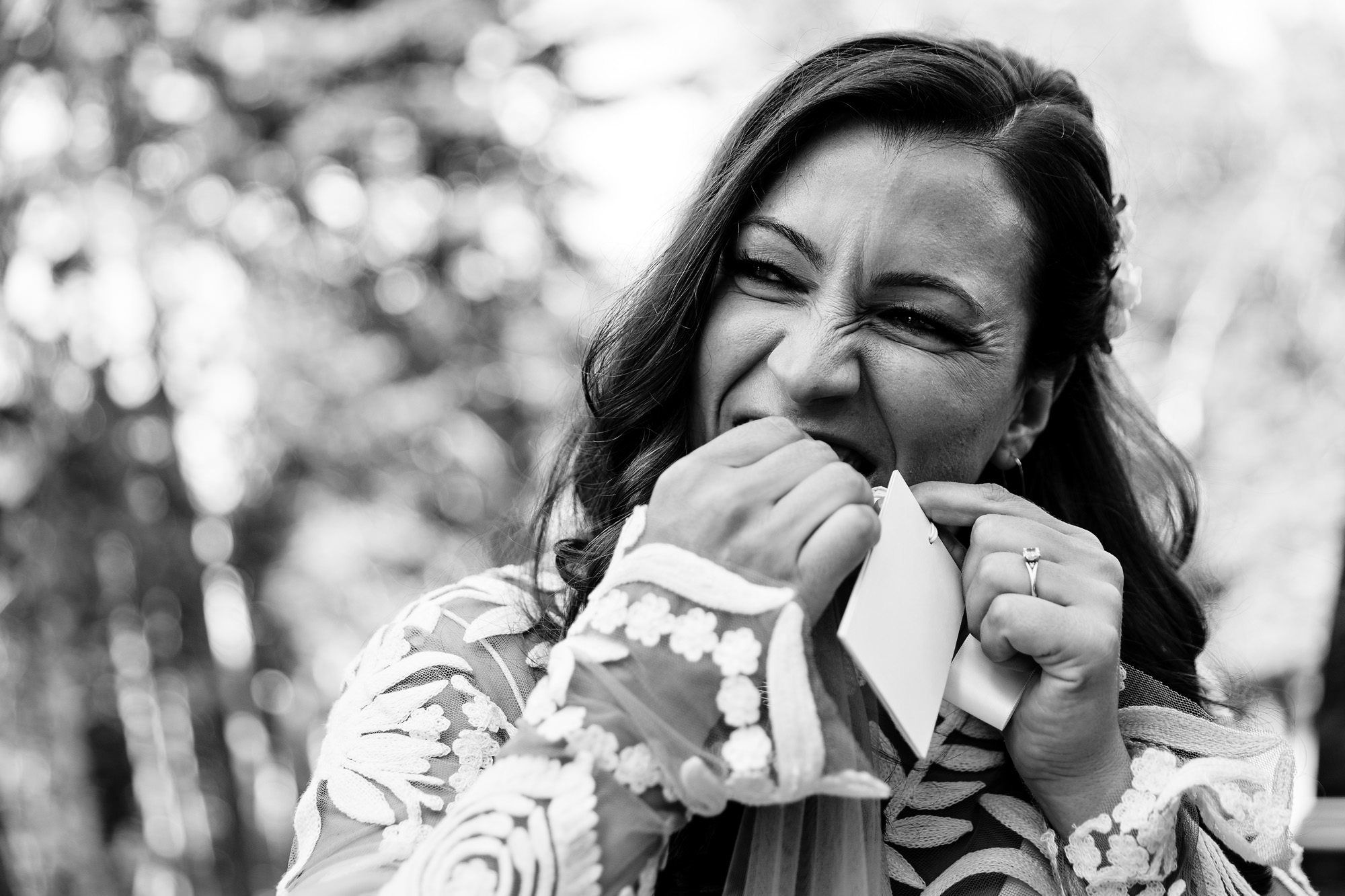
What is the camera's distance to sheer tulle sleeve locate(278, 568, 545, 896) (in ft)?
4.41

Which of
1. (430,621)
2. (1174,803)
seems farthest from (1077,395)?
(430,621)

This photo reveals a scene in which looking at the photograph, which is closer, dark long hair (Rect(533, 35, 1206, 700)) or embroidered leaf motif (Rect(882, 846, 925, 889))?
embroidered leaf motif (Rect(882, 846, 925, 889))

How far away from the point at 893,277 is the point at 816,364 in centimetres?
18

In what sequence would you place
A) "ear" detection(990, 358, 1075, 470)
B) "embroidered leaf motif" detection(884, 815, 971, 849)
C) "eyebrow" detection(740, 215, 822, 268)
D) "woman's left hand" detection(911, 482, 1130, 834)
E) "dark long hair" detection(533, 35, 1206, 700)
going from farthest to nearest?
"ear" detection(990, 358, 1075, 470), "dark long hair" detection(533, 35, 1206, 700), "eyebrow" detection(740, 215, 822, 268), "embroidered leaf motif" detection(884, 815, 971, 849), "woman's left hand" detection(911, 482, 1130, 834)

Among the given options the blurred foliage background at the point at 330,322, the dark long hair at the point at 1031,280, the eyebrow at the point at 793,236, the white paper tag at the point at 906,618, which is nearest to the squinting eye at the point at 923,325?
the eyebrow at the point at 793,236

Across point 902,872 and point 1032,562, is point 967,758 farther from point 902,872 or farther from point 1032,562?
point 1032,562

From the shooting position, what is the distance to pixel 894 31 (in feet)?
6.27

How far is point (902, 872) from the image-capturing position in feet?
5.01

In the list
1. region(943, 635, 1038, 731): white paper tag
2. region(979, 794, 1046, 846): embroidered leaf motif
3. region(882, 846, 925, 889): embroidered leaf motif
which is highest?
region(943, 635, 1038, 731): white paper tag

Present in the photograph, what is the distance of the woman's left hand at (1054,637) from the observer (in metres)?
1.45

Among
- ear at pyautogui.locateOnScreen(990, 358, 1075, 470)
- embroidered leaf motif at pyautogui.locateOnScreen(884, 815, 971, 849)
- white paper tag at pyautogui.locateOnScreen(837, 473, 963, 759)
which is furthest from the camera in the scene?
ear at pyautogui.locateOnScreen(990, 358, 1075, 470)

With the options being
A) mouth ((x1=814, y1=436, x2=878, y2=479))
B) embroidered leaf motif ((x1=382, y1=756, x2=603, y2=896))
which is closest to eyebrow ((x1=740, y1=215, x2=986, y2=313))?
mouth ((x1=814, y1=436, x2=878, y2=479))

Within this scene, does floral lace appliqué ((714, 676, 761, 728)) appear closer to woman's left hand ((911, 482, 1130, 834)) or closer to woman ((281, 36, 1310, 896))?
woman ((281, 36, 1310, 896))

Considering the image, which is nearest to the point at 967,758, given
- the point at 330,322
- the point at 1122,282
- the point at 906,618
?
the point at 906,618
